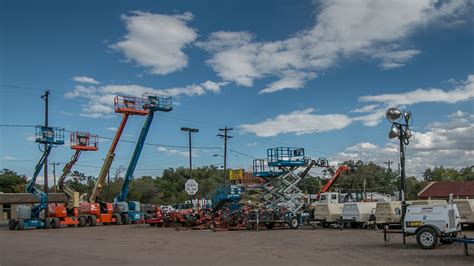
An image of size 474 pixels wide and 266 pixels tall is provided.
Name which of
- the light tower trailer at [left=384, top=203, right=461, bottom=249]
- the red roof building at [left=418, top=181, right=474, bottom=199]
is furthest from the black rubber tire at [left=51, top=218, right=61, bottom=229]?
the red roof building at [left=418, top=181, right=474, bottom=199]

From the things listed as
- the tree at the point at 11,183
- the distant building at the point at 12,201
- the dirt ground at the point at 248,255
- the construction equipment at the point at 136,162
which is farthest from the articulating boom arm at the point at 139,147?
the tree at the point at 11,183

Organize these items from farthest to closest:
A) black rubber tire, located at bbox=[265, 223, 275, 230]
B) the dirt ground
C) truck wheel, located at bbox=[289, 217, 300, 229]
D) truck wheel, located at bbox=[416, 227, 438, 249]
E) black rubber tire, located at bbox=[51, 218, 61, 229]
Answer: black rubber tire, located at bbox=[51, 218, 61, 229], black rubber tire, located at bbox=[265, 223, 275, 230], truck wheel, located at bbox=[289, 217, 300, 229], truck wheel, located at bbox=[416, 227, 438, 249], the dirt ground

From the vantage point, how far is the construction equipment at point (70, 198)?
41.9 metres

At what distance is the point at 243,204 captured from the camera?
122 feet

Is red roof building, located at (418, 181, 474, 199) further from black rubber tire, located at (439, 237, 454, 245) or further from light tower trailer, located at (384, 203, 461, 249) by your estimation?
light tower trailer, located at (384, 203, 461, 249)

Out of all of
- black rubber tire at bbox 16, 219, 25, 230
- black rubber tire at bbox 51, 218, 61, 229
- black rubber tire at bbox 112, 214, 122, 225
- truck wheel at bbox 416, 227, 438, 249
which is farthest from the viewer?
black rubber tire at bbox 112, 214, 122, 225

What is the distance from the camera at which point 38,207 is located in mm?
42000

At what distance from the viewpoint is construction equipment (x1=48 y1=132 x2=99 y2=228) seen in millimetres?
41947

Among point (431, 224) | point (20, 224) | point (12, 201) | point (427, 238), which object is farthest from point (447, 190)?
point (12, 201)

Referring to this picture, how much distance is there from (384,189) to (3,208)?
71.1 m

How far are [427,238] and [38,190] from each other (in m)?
35.2

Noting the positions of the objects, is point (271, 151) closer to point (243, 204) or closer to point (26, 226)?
point (243, 204)

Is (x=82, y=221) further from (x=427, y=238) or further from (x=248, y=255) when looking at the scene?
(x=427, y=238)

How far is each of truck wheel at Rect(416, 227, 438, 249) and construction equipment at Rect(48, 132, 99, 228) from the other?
31.9 meters
